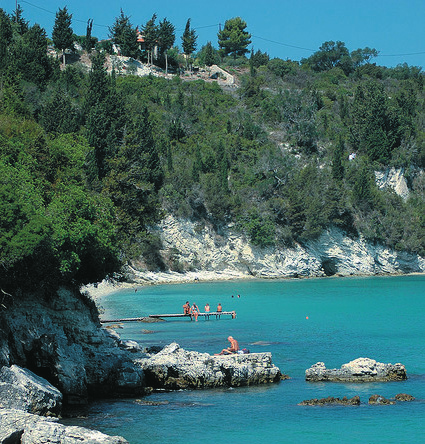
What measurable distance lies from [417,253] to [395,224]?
20.5 ft

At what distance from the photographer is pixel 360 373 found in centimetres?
2320

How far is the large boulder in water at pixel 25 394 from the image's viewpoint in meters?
17.1

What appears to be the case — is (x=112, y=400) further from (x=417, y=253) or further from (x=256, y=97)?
(x=256, y=97)

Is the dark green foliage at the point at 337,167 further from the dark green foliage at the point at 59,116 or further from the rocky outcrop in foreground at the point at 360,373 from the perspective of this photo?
the rocky outcrop in foreground at the point at 360,373

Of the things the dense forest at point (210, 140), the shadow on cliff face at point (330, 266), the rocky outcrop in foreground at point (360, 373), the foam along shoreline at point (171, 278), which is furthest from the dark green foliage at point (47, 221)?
the shadow on cliff face at point (330, 266)

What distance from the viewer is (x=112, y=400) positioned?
21.1 m

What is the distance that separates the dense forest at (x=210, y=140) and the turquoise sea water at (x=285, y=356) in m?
7.24

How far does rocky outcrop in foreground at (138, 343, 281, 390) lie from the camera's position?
74.0ft

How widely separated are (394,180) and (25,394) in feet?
260

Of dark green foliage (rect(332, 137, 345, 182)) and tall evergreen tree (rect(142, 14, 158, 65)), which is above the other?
tall evergreen tree (rect(142, 14, 158, 65))

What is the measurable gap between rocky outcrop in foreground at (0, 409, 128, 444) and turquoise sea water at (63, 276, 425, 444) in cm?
235

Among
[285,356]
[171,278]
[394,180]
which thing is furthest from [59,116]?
[394,180]

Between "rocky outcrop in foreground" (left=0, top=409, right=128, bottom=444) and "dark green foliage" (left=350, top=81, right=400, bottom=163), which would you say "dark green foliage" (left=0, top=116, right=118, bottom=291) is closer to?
"rocky outcrop in foreground" (left=0, top=409, right=128, bottom=444)

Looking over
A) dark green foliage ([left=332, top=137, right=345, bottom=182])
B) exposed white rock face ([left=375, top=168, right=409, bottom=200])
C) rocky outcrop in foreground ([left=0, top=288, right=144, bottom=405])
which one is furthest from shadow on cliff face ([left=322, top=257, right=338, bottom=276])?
rocky outcrop in foreground ([left=0, top=288, right=144, bottom=405])
